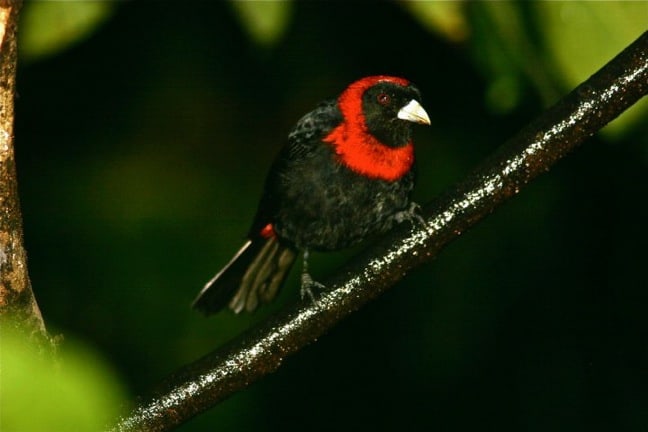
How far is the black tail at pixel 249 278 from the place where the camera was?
13.7 ft

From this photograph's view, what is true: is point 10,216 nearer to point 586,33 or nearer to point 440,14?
point 440,14

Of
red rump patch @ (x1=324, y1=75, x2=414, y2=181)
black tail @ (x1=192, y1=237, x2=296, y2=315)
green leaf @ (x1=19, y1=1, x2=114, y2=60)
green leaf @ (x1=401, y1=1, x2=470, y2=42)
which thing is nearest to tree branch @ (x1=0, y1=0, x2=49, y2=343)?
green leaf @ (x1=19, y1=1, x2=114, y2=60)

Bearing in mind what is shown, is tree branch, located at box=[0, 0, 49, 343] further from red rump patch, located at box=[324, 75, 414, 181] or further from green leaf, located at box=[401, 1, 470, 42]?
red rump patch, located at box=[324, 75, 414, 181]

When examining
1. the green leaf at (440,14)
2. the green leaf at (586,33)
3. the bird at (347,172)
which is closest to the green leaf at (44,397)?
the green leaf at (440,14)

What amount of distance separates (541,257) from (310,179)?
213 centimetres

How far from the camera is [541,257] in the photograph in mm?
5457

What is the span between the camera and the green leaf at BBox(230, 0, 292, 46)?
1.69 metres

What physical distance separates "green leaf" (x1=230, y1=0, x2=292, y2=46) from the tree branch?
40 centimetres

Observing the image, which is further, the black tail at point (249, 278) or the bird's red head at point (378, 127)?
the black tail at point (249, 278)

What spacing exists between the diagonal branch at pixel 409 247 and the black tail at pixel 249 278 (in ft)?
5.90

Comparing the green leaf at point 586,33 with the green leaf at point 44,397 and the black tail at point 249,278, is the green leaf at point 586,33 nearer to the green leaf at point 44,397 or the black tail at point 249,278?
the green leaf at point 44,397

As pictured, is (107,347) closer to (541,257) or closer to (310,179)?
(310,179)

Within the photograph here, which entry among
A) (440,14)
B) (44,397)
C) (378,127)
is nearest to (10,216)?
(440,14)

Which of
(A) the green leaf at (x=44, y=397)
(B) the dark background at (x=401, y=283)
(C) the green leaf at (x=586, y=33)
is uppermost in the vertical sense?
(A) the green leaf at (x=44, y=397)
